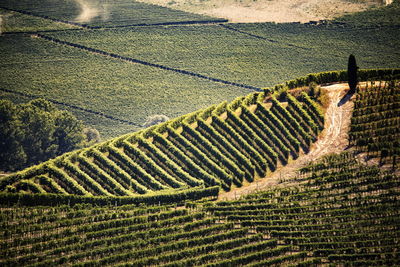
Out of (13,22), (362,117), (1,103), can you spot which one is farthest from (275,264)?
(13,22)

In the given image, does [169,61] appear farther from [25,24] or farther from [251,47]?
[25,24]

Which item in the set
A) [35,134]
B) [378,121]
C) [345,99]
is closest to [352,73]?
[345,99]

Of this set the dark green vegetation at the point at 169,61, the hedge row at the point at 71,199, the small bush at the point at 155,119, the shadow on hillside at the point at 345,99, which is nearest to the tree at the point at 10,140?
the dark green vegetation at the point at 169,61

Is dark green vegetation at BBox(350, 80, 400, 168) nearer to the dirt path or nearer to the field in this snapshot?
the field

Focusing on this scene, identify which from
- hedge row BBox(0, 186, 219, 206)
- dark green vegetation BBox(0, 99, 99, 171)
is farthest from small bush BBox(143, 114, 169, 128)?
hedge row BBox(0, 186, 219, 206)

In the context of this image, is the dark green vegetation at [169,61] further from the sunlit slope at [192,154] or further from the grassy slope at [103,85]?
the sunlit slope at [192,154]
